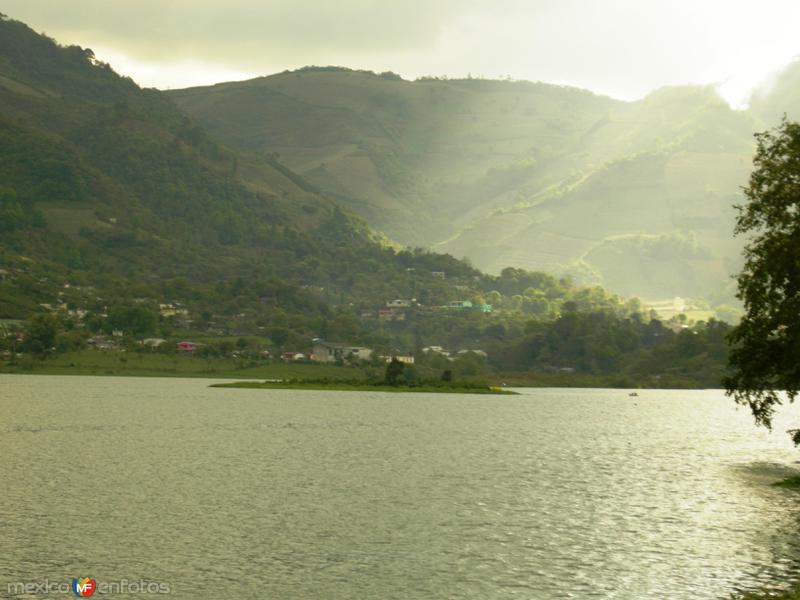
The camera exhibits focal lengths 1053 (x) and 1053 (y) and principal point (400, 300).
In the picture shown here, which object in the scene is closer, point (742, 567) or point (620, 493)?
point (742, 567)

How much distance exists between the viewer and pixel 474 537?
233ft

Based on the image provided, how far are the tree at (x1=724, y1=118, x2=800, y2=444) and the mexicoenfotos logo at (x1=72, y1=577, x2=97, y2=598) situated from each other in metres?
56.4

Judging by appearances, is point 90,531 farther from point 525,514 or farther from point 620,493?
point 620,493

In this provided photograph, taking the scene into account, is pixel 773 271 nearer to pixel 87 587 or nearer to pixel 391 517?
pixel 391 517

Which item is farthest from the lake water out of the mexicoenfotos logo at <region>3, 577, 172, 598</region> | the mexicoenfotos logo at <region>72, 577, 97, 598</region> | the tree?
the tree

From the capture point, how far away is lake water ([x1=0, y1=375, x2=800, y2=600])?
190 ft

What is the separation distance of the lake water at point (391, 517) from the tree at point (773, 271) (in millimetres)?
11086

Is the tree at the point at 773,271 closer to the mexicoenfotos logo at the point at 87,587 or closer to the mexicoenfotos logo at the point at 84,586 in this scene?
the mexicoenfotos logo at the point at 87,587

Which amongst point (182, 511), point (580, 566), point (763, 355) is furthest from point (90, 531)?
point (763, 355)

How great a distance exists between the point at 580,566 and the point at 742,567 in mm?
9317

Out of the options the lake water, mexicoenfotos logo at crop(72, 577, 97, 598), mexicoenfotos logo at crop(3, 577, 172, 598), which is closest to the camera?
mexicoenfotos logo at crop(72, 577, 97, 598)

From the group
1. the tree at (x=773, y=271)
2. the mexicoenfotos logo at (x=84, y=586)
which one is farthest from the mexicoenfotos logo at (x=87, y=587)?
the tree at (x=773, y=271)

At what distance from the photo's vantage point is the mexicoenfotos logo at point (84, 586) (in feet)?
173

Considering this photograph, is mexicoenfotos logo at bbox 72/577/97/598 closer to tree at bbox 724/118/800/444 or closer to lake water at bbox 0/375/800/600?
lake water at bbox 0/375/800/600
